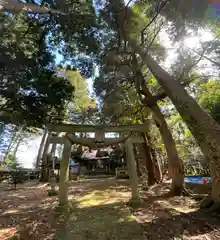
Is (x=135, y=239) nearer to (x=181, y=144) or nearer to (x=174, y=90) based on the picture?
(x=174, y=90)

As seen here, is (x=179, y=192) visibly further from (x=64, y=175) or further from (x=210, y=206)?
(x=64, y=175)

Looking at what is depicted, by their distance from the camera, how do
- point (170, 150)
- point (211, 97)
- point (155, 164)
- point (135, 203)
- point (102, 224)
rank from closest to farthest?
point (102, 224) < point (135, 203) < point (170, 150) < point (211, 97) < point (155, 164)

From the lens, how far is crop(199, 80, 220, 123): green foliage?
712 centimetres

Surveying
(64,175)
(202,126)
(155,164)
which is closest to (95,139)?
(64,175)

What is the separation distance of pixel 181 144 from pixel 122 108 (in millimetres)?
6435

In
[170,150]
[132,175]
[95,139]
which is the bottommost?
[132,175]

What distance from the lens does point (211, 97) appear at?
7.49 m

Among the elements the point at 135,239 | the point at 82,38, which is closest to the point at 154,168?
the point at 135,239

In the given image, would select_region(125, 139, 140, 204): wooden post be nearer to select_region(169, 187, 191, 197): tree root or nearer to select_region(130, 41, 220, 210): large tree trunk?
select_region(169, 187, 191, 197): tree root

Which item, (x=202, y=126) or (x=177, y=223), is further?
(x=202, y=126)

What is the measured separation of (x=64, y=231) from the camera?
12.8 ft

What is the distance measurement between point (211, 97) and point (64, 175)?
7.02 meters

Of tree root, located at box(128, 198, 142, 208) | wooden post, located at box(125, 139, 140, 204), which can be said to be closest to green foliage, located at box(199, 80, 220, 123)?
wooden post, located at box(125, 139, 140, 204)

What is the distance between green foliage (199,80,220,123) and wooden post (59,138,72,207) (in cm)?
616
